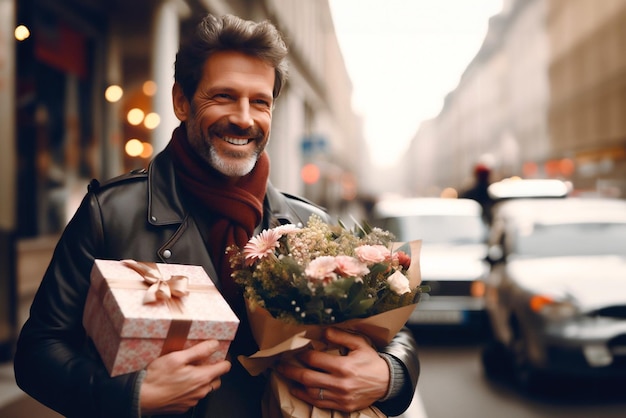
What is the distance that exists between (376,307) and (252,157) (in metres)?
0.61

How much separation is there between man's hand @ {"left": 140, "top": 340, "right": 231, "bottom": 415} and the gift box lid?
→ 0.14 ft

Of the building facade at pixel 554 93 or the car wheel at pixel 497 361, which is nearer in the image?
the car wheel at pixel 497 361

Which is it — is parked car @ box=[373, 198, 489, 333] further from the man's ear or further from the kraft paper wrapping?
the kraft paper wrapping

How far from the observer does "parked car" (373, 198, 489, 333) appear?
1028cm

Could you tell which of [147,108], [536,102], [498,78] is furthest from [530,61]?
[147,108]

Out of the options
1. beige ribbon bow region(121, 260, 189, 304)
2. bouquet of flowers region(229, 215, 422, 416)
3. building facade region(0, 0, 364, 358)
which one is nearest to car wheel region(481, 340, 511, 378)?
building facade region(0, 0, 364, 358)

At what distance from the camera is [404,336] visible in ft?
8.30

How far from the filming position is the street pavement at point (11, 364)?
624 centimetres

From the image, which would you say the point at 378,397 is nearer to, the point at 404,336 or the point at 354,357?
the point at 354,357

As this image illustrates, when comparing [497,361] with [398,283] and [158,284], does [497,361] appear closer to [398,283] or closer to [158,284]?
[398,283]

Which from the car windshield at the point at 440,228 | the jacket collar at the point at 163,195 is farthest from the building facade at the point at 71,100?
the jacket collar at the point at 163,195

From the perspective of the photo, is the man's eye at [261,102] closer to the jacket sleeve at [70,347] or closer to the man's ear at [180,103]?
the man's ear at [180,103]

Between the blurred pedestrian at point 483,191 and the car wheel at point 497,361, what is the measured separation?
3472 mm

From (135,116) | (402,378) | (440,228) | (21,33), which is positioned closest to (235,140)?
(402,378)
